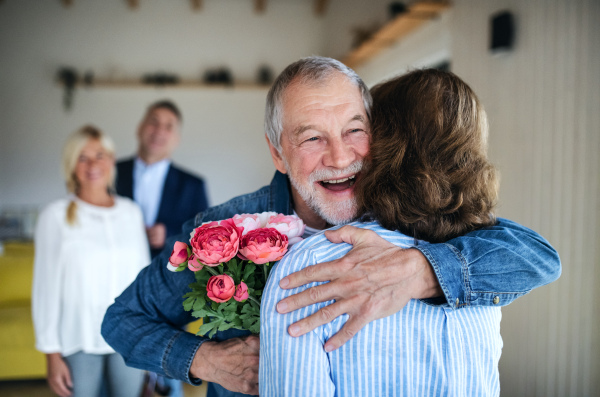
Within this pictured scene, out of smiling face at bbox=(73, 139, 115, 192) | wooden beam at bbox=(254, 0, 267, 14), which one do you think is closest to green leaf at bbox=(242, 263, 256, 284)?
smiling face at bbox=(73, 139, 115, 192)

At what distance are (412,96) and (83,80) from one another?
7521 millimetres

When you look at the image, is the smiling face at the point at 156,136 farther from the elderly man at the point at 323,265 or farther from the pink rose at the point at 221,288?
the pink rose at the point at 221,288

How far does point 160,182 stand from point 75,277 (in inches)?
43.7

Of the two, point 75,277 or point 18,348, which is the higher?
point 75,277

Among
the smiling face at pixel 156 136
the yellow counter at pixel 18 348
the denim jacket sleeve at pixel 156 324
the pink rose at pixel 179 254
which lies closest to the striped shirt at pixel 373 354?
the pink rose at pixel 179 254

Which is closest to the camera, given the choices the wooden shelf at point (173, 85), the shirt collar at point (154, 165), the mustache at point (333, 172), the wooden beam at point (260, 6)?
the mustache at point (333, 172)

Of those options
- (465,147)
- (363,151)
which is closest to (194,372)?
(363,151)

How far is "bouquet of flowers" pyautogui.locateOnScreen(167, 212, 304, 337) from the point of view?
0.89m

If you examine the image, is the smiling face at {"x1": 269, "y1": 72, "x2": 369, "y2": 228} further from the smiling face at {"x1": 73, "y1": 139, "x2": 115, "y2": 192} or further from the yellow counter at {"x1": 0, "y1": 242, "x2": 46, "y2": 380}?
the yellow counter at {"x1": 0, "y1": 242, "x2": 46, "y2": 380}

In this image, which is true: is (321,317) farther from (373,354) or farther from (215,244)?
(215,244)

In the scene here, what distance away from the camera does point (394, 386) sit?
0.83 m

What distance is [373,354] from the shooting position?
83 centimetres

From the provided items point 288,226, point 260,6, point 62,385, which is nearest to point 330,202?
point 288,226

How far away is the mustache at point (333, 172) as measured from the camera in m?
1.15
